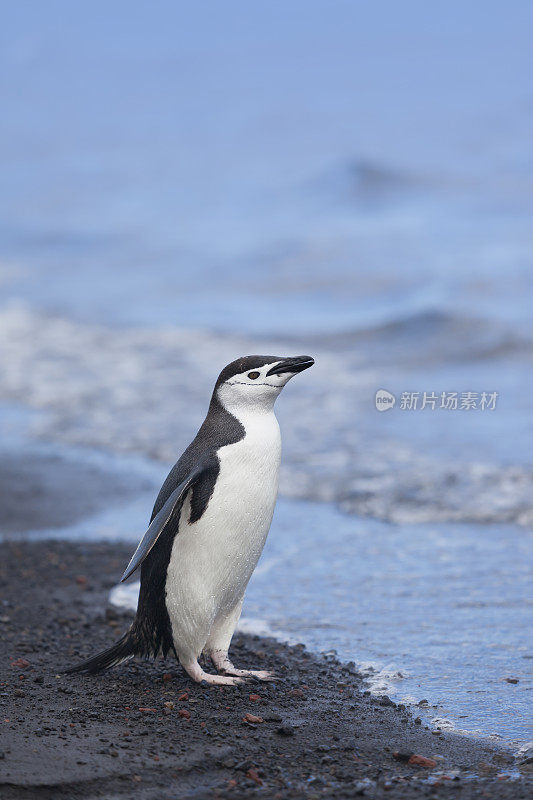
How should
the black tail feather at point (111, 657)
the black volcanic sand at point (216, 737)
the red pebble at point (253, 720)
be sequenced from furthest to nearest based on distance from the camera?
the black tail feather at point (111, 657) → the red pebble at point (253, 720) → the black volcanic sand at point (216, 737)

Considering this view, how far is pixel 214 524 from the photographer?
363 centimetres

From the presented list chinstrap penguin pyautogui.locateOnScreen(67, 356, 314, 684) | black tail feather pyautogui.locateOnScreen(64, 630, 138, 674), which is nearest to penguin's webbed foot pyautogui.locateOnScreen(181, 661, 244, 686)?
chinstrap penguin pyautogui.locateOnScreen(67, 356, 314, 684)

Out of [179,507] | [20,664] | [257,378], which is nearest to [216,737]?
[179,507]

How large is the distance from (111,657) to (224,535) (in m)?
0.63

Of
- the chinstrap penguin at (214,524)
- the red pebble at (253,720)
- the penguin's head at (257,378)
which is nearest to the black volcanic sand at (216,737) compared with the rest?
the red pebble at (253,720)

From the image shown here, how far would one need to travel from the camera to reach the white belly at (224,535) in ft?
11.9

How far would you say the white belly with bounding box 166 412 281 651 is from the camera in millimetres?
→ 3625

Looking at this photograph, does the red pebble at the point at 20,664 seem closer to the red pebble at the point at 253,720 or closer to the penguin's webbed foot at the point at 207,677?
the penguin's webbed foot at the point at 207,677

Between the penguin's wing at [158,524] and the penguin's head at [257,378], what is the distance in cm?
31

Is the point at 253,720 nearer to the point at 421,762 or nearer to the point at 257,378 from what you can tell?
the point at 421,762

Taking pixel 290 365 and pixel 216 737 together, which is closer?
pixel 216 737

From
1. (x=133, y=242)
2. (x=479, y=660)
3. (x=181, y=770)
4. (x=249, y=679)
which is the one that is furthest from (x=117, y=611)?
(x=133, y=242)

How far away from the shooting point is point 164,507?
3.49 m

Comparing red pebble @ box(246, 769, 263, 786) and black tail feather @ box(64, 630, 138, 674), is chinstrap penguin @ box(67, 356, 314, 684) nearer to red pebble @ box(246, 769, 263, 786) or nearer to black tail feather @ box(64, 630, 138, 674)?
black tail feather @ box(64, 630, 138, 674)
